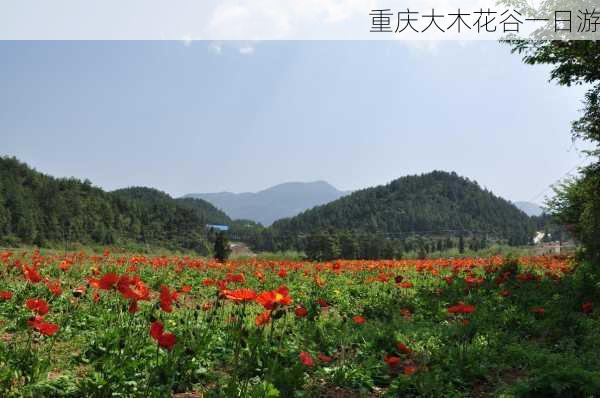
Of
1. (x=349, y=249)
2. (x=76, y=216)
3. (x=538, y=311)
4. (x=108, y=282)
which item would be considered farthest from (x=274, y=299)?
(x=76, y=216)

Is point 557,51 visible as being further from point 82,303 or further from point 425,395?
point 82,303

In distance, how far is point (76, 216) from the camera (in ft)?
364

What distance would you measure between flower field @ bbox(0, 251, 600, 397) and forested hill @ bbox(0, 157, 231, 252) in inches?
3717

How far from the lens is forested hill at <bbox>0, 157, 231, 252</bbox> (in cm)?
9633

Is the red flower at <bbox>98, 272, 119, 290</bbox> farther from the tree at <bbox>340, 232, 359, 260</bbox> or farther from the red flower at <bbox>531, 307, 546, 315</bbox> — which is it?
the tree at <bbox>340, 232, 359, 260</bbox>

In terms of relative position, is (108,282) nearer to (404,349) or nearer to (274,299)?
(274,299)

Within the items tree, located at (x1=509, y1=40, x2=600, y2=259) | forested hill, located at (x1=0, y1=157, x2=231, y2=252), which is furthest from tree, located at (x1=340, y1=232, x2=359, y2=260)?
tree, located at (x1=509, y1=40, x2=600, y2=259)

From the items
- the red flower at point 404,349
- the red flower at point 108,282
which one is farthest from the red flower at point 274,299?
the red flower at point 404,349

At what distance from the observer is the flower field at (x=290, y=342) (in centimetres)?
405

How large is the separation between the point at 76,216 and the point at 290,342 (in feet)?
389

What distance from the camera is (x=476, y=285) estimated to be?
1125 centimetres

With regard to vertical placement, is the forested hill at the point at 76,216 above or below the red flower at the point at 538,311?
above

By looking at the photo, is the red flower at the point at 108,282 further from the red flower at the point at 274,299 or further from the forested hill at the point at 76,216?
the forested hill at the point at 76,216

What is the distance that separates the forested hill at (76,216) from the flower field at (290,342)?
3717 inches
